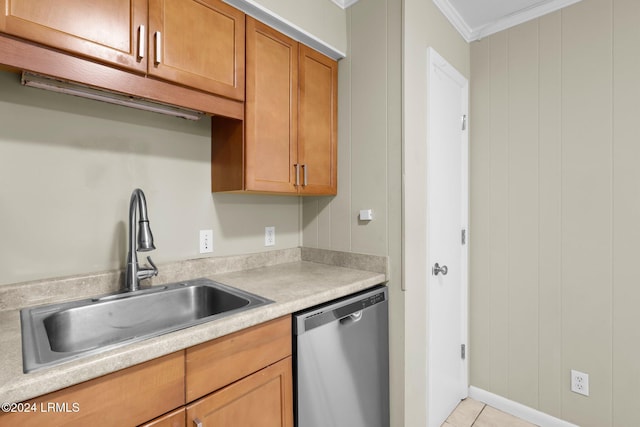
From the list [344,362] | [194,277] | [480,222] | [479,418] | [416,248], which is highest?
[480,222]

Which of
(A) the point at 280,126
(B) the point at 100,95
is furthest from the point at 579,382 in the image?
(B) the point at 100,95

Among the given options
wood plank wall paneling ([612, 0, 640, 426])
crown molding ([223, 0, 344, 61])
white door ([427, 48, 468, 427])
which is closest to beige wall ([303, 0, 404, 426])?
crown molding ([223, 0, 344, 61])

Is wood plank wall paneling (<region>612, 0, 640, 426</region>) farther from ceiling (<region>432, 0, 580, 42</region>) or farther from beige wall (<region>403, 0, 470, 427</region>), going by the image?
beige wall (<region>403, 0, 470, 427</region>)

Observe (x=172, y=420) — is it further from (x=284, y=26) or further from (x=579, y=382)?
(x=579, y=382)

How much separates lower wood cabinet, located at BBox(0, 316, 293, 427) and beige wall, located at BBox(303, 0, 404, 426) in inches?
27.7

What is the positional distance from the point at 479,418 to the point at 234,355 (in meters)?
1.81

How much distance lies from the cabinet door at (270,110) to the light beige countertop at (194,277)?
471 millimetres

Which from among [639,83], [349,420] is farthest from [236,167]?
[639,83]

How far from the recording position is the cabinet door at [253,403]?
3.19ft

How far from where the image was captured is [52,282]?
47.3 inches

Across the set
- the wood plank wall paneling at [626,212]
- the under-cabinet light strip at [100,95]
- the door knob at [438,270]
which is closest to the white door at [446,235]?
the door knob at [438,270]

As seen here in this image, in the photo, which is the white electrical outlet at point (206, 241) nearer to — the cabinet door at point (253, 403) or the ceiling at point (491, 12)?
the cabinet door at point (253, 403)

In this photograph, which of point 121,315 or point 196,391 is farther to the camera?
point 121,315

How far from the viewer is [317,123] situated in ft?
5.88
